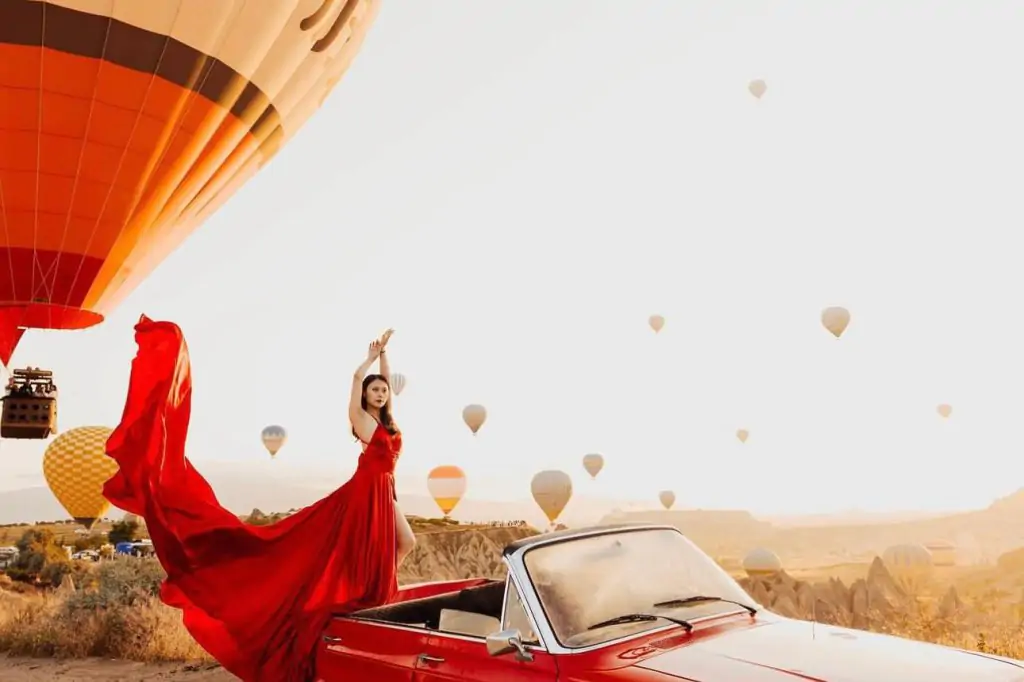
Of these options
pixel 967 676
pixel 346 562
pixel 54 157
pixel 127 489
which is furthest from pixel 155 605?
pixel 967 676

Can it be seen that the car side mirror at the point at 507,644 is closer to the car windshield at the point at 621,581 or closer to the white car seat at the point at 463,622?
the car windshield at the point at 621,581

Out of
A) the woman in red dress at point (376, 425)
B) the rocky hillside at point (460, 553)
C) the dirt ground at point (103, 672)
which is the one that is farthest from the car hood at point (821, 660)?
the rocky hillside at point (460, 553)

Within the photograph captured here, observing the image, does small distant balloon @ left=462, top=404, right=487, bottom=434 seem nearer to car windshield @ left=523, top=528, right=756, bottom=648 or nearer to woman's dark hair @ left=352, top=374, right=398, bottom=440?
woman's dark hair @ left=352, top=374, right=398, bottom=440

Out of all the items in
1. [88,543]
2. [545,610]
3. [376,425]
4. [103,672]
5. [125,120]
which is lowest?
[103,672]

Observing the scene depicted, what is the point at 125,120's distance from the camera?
14406 mm

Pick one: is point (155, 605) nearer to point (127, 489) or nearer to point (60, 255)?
point (127, 489)

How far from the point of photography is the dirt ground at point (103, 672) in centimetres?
933

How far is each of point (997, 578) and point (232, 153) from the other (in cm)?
1373

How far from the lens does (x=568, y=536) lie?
4.80 meters

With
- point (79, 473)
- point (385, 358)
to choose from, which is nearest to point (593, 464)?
point (79, 473)

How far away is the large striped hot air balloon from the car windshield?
39.2 ft

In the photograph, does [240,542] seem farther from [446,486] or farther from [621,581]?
[446,486]

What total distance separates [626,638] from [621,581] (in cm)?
65

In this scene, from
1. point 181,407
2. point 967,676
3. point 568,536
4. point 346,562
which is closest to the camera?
point 967,676
